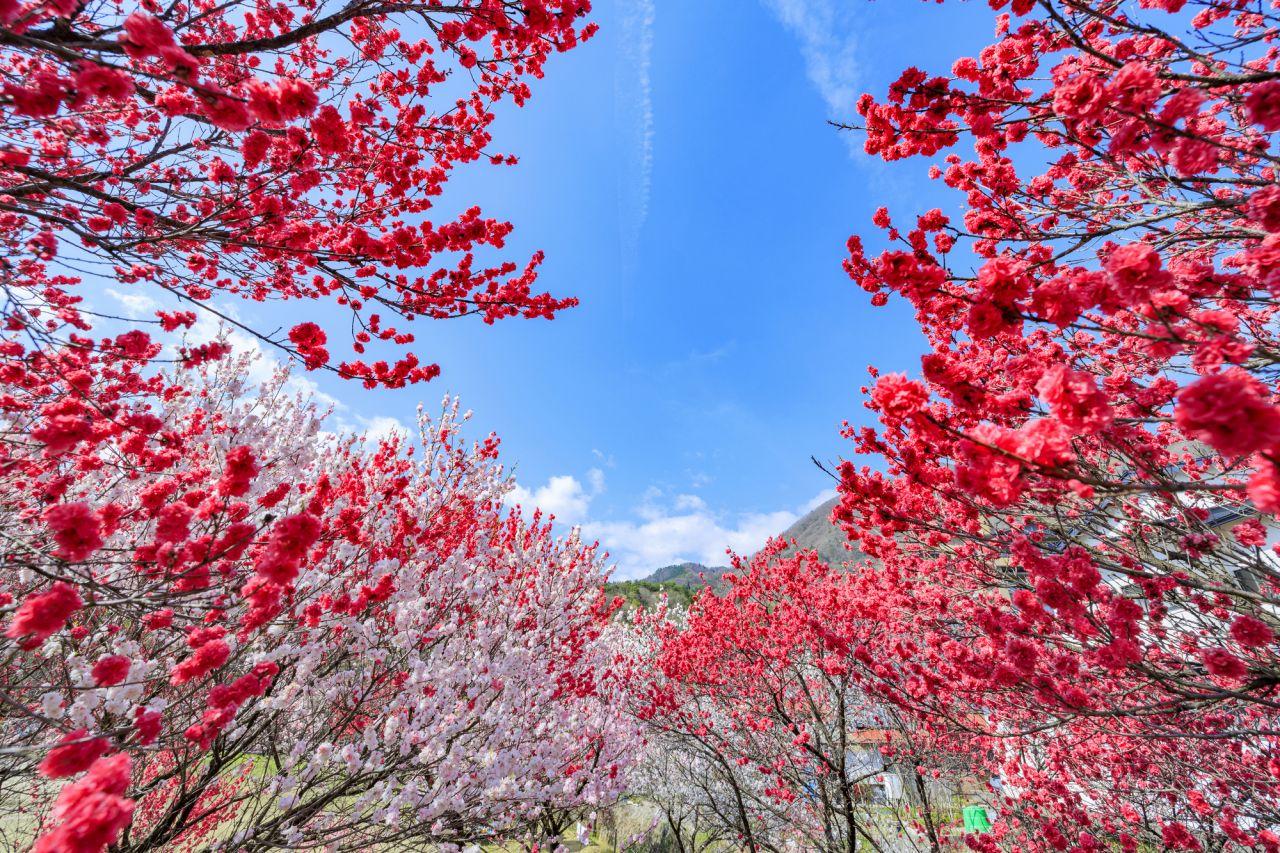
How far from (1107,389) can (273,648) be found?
23.5 feet

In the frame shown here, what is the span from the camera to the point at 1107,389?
362cm

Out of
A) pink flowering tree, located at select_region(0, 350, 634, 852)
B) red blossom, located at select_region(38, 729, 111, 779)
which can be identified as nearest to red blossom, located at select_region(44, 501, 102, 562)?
pink flowering tree, located at select_region(0, 350, 634, 852)

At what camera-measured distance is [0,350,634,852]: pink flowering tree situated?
2.26m

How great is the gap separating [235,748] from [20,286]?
3939 millimetres

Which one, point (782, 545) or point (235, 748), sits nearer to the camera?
point (235, 748)

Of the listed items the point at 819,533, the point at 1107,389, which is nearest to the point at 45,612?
the point at 1107,389

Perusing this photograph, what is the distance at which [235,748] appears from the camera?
3.97 meters

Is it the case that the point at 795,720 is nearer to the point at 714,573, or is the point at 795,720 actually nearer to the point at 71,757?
the point at 71,757

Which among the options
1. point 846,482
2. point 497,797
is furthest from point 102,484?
point 846,482

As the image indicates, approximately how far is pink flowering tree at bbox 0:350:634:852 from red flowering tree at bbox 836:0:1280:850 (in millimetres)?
3425

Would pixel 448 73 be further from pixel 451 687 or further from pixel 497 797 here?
pixel 497 797

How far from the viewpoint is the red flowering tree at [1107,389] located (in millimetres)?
1863

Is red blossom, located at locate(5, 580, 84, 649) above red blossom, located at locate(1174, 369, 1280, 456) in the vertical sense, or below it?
above

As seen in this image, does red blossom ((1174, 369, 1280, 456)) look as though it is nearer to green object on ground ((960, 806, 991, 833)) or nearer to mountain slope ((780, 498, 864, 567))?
green object on ground ((960, 806, 991, 833))
